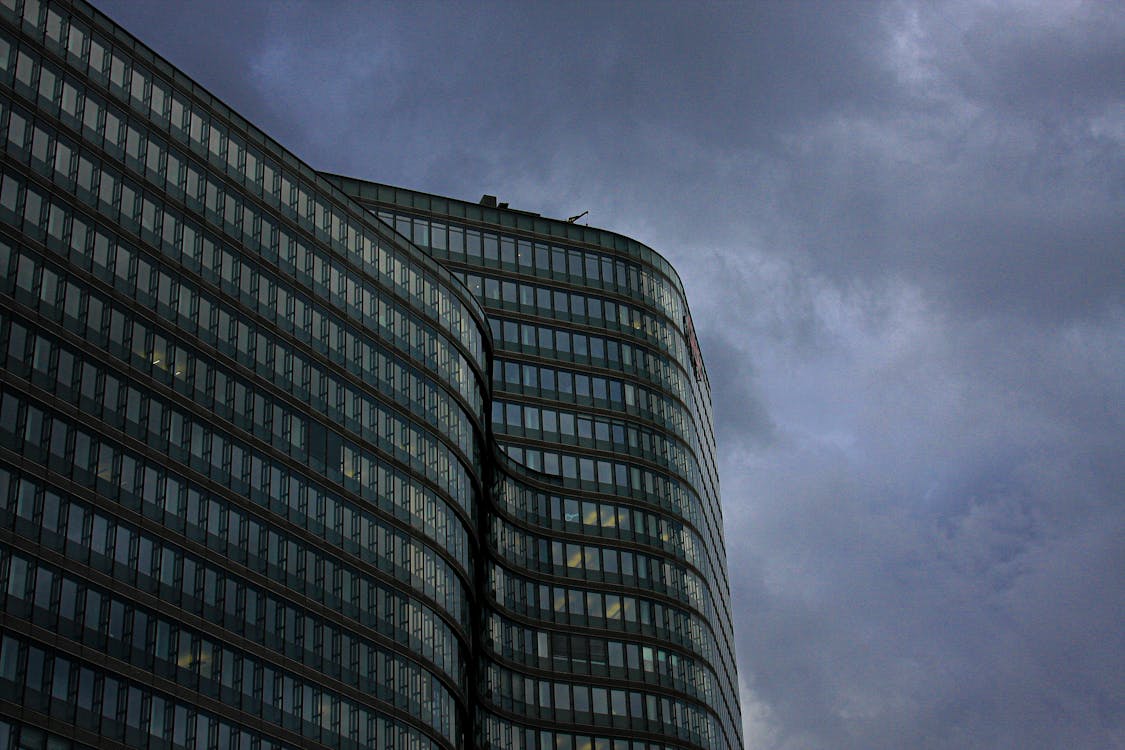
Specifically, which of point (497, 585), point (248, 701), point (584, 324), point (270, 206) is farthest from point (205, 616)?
point (584, 324)

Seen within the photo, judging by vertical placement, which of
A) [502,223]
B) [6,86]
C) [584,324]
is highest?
[502,223]

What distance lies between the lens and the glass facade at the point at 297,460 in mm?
75750

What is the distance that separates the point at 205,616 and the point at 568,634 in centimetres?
4163

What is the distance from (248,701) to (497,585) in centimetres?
3468

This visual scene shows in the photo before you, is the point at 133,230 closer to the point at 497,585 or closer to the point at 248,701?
the point at 248,701

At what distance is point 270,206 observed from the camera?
95250 millimetres

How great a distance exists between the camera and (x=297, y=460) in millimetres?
90688

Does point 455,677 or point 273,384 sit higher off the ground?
point 273,384

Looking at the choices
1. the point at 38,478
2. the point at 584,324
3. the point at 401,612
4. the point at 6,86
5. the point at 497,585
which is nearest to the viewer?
the point at 38,478

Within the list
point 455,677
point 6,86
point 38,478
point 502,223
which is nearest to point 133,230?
point 6,86

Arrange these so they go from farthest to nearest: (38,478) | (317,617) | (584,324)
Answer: (584,324) < (317,617) < (38,478)

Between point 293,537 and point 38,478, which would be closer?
point 38,478

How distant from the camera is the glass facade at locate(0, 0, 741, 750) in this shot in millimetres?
75750

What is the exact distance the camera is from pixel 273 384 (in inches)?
3565
